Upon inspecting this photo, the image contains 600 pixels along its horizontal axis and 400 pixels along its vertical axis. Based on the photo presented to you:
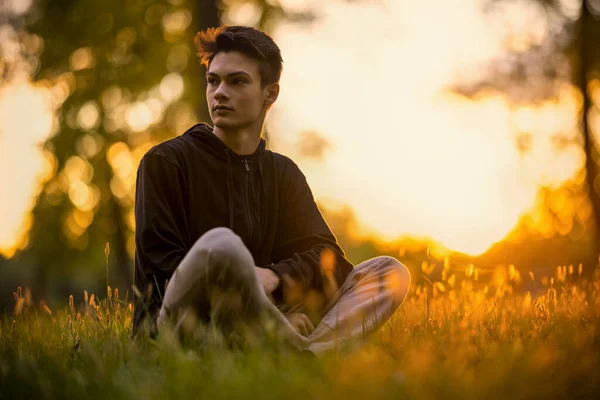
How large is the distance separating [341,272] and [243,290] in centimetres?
105

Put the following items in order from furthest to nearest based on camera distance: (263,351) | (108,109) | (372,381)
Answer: (108,109), (263,351), (372,381)

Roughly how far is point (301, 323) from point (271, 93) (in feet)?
5.14

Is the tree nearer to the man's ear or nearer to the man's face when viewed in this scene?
the man's ear

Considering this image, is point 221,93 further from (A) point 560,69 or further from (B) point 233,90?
(A) point 560,69

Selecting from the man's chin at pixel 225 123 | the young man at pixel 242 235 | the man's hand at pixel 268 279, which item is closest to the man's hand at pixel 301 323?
the young man at pixel 242 235

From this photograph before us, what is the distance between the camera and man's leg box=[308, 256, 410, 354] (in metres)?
3.67

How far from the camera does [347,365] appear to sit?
2574 mm

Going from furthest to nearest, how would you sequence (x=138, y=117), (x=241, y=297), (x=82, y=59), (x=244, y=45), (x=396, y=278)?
(x=138, y=117) < (x=82, y=59) < (x=244, y=45) < (x=396, y=278) < (x=241, y=297)

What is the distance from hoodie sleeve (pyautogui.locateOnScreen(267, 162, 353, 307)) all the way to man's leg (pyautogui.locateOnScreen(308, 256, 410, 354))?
0.12 m

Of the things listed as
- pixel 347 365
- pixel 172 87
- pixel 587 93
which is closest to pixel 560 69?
pixel 587 93

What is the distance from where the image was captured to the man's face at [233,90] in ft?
12.8

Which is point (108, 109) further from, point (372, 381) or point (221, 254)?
point (372, 381)

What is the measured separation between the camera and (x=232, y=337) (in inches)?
130

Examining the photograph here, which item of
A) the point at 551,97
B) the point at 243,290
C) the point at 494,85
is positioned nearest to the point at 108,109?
the point at 494,85
